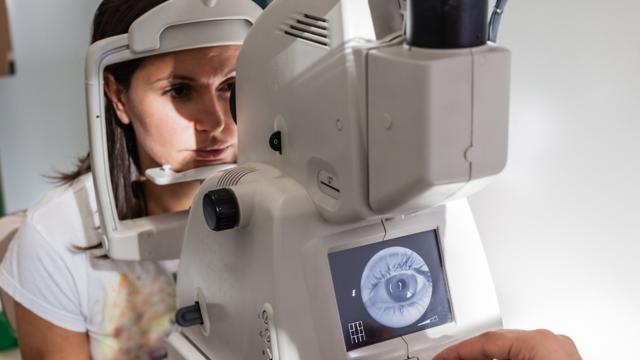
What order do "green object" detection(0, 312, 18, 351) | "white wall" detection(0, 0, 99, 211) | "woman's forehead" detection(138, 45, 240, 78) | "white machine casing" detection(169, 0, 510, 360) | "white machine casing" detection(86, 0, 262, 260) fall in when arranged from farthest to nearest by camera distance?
"white wall" detection(0, 0, 99, 211) < "green object" detection(0, 312, 18, 351) < "woman's forehead" detection(138, 45, 240, 78) < "white machine casing" detection(86, 0, 262, 260) < "white machine casing" detection(169, 0, 510, 360)

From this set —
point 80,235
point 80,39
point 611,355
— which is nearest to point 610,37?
point 611,355

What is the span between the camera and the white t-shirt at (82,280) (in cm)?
126

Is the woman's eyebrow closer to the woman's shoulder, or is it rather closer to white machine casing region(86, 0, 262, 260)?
white machine casing region(86, 0, 262, 260)

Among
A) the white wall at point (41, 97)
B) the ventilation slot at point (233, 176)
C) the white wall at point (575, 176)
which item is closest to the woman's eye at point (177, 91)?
the ventilation slot at point (233, 176)

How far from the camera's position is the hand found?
0.74 metres

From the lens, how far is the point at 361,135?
2.20 feet

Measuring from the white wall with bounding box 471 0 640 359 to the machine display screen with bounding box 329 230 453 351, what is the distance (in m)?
0.46

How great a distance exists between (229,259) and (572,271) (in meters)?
0.69

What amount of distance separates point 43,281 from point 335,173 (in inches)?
30.4

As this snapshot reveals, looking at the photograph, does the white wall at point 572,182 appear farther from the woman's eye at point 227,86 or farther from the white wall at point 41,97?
the white wall at point 41,97

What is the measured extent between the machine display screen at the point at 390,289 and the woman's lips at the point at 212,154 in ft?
1.37

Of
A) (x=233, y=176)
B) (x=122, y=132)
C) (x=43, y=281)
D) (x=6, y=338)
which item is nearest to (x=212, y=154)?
(x=122, y=132)

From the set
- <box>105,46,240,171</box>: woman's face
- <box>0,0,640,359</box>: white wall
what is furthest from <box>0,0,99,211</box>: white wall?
<box>0,0,640,359</box>: white wall

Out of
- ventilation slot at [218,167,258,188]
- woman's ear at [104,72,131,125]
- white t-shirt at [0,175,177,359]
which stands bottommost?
white t-shirt at [0,175,177,359]
